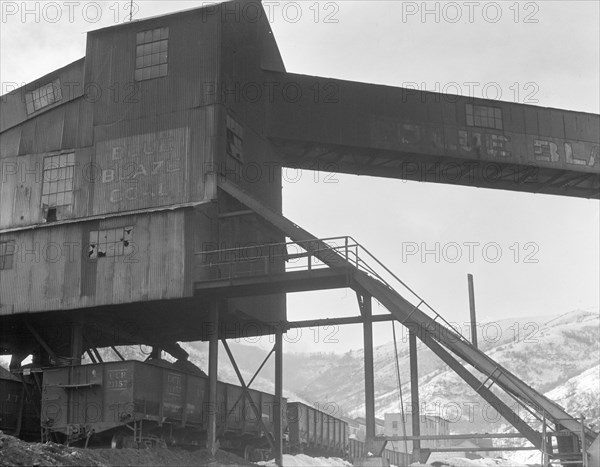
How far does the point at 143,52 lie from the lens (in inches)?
1110

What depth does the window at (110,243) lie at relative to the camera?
85.6 feet

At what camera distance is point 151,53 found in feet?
92.3

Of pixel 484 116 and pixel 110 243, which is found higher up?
pixel 484 116

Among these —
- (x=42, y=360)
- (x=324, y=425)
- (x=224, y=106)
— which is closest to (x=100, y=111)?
(x=224, y=106)

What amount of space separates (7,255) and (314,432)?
575 inches

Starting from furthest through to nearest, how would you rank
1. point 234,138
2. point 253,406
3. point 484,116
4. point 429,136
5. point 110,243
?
point 484,116, point 429,136, point 253,406, point 234,138, point 110,243

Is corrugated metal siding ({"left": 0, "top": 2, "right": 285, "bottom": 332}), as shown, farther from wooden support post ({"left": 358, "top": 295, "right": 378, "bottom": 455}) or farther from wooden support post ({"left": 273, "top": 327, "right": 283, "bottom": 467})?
wooden support post ({"left": 358, "top": 295, "right": 378, "bottom": 455})

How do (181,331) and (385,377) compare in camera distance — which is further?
(385,377)

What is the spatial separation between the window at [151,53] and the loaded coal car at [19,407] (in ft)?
33.9

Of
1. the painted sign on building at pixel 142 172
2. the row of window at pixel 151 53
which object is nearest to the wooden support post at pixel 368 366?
the painted sign on building at pixel 142 172

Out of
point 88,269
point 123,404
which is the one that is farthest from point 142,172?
point 123,404

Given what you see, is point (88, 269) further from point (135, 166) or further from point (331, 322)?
point (331, 322)

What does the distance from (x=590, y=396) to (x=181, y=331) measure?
9076 centimetres

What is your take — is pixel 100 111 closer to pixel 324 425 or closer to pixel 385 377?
pixel 324 425
